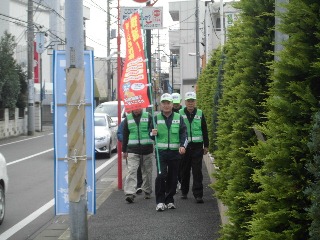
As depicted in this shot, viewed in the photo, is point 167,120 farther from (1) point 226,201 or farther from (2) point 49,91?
(2) point 49,91

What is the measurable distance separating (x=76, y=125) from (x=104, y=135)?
15.4 m

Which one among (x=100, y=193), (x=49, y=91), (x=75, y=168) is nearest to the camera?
(x=75, y=168)

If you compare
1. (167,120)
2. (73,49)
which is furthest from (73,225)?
(167,120)

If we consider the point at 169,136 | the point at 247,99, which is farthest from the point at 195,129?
the point at 247,99

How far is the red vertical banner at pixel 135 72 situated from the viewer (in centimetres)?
1175

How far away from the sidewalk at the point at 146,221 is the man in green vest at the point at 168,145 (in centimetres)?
30

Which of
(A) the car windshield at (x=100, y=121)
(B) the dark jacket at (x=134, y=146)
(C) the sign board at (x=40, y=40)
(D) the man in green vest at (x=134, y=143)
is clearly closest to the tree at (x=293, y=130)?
(D) the man in green vest at (x=134, y=143)

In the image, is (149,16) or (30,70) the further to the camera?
(30,70)

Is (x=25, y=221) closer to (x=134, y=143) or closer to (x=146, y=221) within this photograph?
(x=146, y=221)

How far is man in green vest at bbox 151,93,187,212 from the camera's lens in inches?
440

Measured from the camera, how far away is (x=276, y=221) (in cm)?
428

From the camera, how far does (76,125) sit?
8.46 meters

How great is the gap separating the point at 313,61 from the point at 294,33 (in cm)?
26

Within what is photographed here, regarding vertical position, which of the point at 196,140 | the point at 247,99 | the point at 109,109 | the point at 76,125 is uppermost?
the point at 247,99
